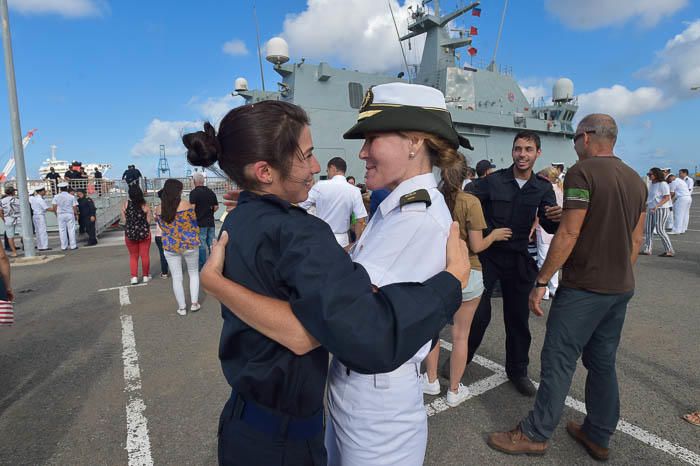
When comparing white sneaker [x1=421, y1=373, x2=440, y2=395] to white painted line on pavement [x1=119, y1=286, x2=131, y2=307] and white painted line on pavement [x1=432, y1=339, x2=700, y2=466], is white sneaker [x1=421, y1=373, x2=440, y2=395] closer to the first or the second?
white painted line on pavement [x1=432, y1=339, x2=700, y2=466]

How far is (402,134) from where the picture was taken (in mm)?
1343

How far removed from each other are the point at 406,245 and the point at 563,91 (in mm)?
27856

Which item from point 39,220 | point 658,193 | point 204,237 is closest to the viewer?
point 204,237

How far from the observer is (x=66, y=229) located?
476 inches

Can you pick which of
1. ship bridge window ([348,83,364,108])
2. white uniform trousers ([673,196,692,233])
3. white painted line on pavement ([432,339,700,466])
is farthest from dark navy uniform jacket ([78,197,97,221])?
white uniform trousers ([673,196,692,233])

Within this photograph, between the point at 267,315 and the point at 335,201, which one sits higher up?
the point at 335,201

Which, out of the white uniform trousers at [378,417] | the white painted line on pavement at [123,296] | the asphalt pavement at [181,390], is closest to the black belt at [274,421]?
the white uniform trousers at [378,417]

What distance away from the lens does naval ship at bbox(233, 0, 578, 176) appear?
635 inches

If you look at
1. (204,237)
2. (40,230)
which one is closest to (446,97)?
(204,237)

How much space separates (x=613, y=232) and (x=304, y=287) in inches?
86.9

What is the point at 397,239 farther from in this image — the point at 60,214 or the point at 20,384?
the point at 60,214

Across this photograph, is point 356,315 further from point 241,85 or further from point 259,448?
point 241,85

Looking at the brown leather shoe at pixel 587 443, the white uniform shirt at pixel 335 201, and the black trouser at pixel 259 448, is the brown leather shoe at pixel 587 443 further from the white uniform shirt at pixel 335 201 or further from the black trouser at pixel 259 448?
the white uniform shirt at pixel 335 201

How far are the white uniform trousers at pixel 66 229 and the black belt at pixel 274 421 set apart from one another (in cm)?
1359
